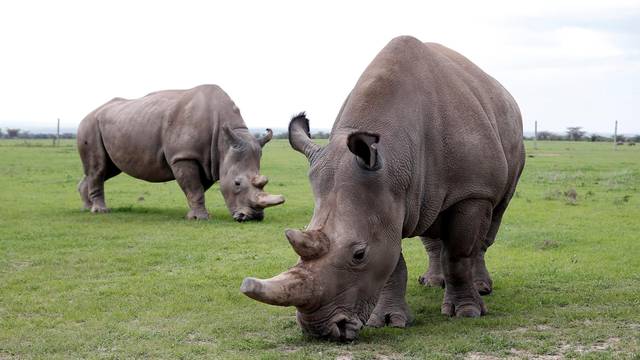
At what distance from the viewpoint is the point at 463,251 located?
24.1ft

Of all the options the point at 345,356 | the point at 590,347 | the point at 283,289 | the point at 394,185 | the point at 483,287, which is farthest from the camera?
the point at 483,287

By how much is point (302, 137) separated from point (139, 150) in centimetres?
942

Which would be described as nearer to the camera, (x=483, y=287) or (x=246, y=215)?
(x=483, y=287)

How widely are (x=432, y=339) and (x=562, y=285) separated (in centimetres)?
290

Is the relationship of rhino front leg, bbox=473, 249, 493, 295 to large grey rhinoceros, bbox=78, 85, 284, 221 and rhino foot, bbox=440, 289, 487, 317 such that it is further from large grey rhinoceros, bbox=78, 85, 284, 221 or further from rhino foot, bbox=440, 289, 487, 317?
large grey rhinoceros, bbox=78, 85, 284, 221

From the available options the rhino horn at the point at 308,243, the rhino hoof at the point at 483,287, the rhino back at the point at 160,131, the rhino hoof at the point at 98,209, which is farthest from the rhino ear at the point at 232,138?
the rhino horn at the point at 308,243

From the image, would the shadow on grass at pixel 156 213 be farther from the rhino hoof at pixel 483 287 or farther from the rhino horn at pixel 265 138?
the rhino hoof at pixel 483 287

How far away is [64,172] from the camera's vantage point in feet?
90.8

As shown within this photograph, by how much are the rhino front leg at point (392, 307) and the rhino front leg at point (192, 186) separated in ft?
27.6

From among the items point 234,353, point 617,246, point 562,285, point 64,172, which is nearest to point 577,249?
point 617,246

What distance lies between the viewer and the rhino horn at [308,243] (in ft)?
19.1

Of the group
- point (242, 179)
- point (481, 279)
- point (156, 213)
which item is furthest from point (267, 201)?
point (481, 279)

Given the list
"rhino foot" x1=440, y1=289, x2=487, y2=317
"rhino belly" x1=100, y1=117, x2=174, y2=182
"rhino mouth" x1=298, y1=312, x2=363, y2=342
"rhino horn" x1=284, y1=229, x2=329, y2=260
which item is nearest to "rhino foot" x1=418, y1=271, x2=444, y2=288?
"rhino foot" x1=440, y1=289, x2=487, y2=317

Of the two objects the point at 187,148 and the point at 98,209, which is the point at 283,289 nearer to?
the point at 187,148
